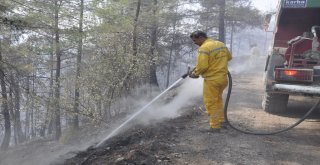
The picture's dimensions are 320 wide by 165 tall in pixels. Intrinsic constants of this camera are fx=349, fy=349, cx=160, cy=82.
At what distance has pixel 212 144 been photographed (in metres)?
5.94

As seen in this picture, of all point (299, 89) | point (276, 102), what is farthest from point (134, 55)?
point (299, 89)

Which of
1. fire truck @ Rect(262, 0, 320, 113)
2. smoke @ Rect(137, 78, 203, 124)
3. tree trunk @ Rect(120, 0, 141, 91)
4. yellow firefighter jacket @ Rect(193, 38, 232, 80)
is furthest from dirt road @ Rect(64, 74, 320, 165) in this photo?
tree trunk @ Rect(120, 0, 141, 91)

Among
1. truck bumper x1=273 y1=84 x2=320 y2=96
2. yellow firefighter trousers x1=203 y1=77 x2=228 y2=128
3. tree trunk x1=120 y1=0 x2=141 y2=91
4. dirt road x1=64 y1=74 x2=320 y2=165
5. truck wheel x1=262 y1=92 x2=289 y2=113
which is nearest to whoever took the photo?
dirt road x1=64 y1=74 x2=320 y2=165

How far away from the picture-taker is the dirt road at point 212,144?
5297mm

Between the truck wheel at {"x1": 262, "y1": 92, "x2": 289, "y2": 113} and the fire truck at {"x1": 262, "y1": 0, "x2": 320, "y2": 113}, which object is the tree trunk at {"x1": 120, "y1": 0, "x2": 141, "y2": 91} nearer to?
the fire truck at {"x1": 262, "y1": 0, "x2": 320, "y2": 113}

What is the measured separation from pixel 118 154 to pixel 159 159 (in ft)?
2.98

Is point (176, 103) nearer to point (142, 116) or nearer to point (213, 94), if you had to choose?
point (142, 116)

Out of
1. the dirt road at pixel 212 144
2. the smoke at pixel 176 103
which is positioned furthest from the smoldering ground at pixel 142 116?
the dirt road at pixel 212 144

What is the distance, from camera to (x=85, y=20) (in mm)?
14289

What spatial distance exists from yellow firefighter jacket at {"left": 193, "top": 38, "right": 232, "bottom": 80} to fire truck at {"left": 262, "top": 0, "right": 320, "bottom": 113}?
1.24 metres

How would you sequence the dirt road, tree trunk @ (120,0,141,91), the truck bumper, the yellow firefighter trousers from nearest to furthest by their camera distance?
the dirt road, the truck bumper, the yellow firefighter trousers, tree trunk @ (120,0,141,91)

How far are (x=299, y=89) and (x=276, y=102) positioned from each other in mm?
1854

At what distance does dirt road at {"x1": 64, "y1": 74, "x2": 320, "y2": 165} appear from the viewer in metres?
5.30

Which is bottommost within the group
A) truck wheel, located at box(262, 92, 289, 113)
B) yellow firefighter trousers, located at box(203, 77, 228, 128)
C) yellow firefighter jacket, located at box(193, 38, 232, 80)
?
truck wheel, located at box(262, 92, 289, 113)
